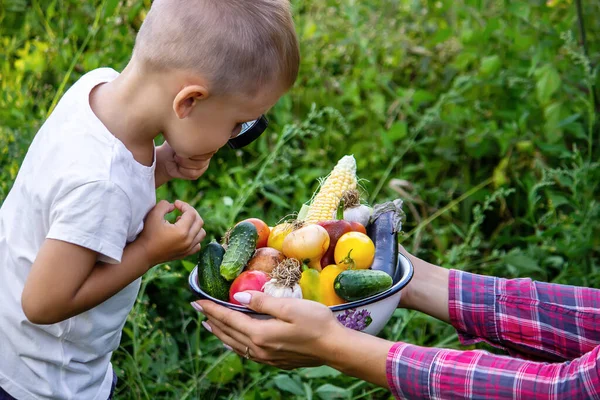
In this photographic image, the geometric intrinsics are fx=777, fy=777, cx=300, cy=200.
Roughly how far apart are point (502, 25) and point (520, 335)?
2117 mm

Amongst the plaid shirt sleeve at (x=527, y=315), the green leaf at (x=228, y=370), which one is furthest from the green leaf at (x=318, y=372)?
the plaid shirt sleeve at (x=527, y=315)

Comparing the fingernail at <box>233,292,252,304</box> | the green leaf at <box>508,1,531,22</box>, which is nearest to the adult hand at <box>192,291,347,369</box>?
the fingernail at <box>233,292,252,304</box>

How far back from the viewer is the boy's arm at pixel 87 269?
1572mm

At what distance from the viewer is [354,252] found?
1850 millimetres

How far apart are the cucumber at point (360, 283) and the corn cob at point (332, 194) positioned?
0.33 metres

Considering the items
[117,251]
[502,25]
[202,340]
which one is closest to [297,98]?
[502,25]

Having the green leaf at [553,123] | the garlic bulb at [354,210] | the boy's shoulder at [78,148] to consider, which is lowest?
the green leaf at [553,123]

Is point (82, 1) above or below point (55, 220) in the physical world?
below

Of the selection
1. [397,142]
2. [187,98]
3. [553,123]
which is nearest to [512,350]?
[187,98]

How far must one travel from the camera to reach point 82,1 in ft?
11.3

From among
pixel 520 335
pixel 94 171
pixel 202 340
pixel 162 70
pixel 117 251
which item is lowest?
pixel 202 340

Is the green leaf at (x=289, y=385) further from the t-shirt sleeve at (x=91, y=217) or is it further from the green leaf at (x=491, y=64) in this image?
the green leaf at (x=491, y=64)

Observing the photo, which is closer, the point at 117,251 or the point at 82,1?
the point at 117,251

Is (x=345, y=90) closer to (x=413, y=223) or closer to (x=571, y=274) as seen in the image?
(x=413, y=223)
